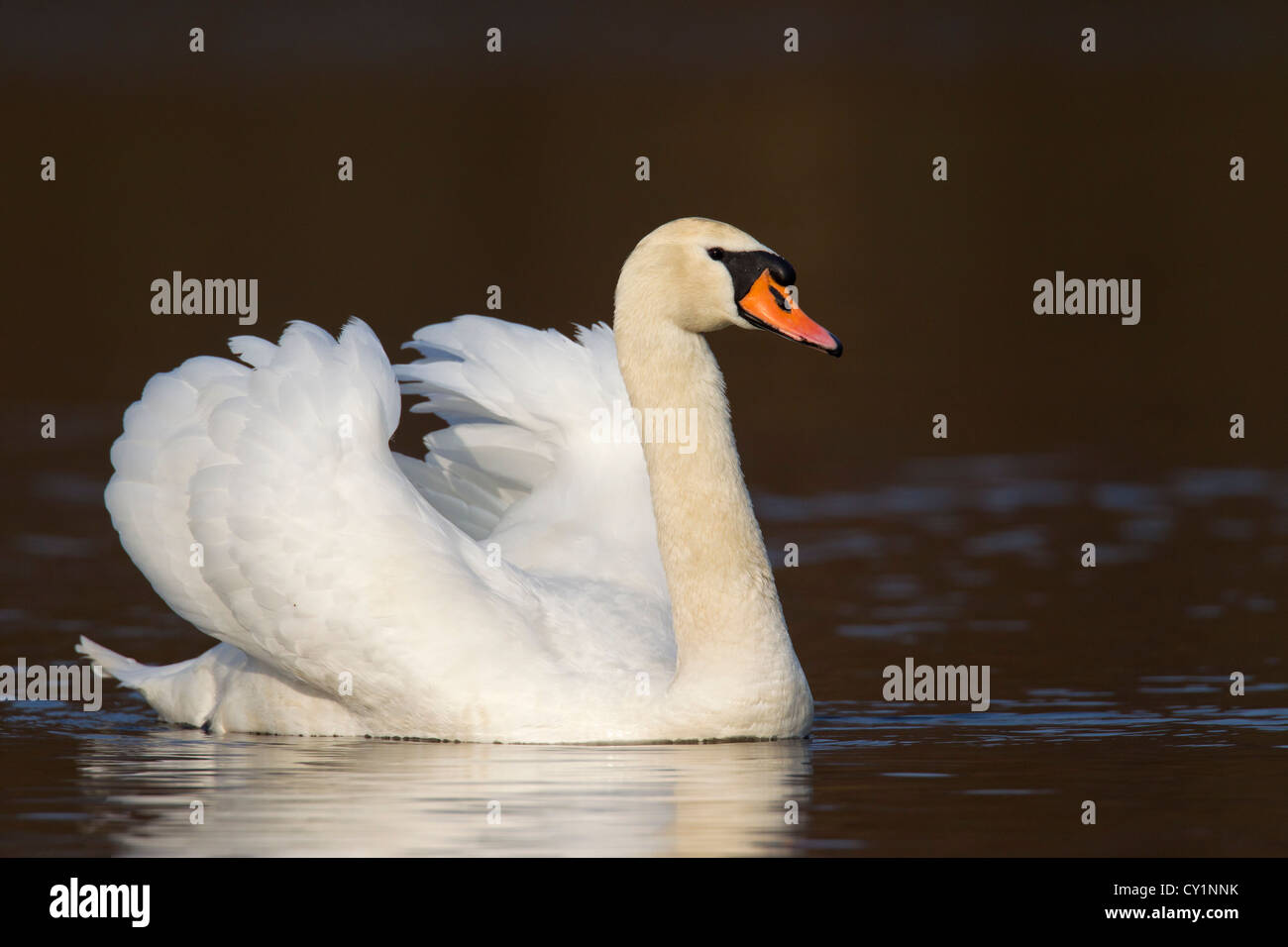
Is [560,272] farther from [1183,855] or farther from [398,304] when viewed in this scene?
[1183,855]

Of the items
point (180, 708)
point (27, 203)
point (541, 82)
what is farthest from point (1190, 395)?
point (541, 82)

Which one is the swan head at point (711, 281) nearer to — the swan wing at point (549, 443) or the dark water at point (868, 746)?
the swan wing at point (549, 443)

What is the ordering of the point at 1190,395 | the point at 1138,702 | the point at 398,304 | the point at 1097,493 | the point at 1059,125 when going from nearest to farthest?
the point at 1138,702, the point at 1097,493, the point at 1190,395, the point at 398,304, the point at 1059,125

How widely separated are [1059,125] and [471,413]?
32493mm

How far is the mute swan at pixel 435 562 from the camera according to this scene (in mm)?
10477

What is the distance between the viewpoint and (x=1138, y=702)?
1166 cm

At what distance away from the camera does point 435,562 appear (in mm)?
10578

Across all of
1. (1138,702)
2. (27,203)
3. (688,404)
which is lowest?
(1138,702)

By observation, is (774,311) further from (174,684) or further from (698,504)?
(174,684)

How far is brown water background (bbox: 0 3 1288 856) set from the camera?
9.68 metres

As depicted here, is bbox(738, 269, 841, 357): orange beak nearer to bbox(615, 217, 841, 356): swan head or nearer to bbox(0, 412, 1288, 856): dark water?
bbox(615, 217, 841, 356): swan head

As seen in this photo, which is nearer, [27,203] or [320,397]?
[320,397]

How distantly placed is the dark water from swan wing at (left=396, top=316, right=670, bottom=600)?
1.18 metres

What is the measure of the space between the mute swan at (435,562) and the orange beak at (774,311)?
0.4 inches
